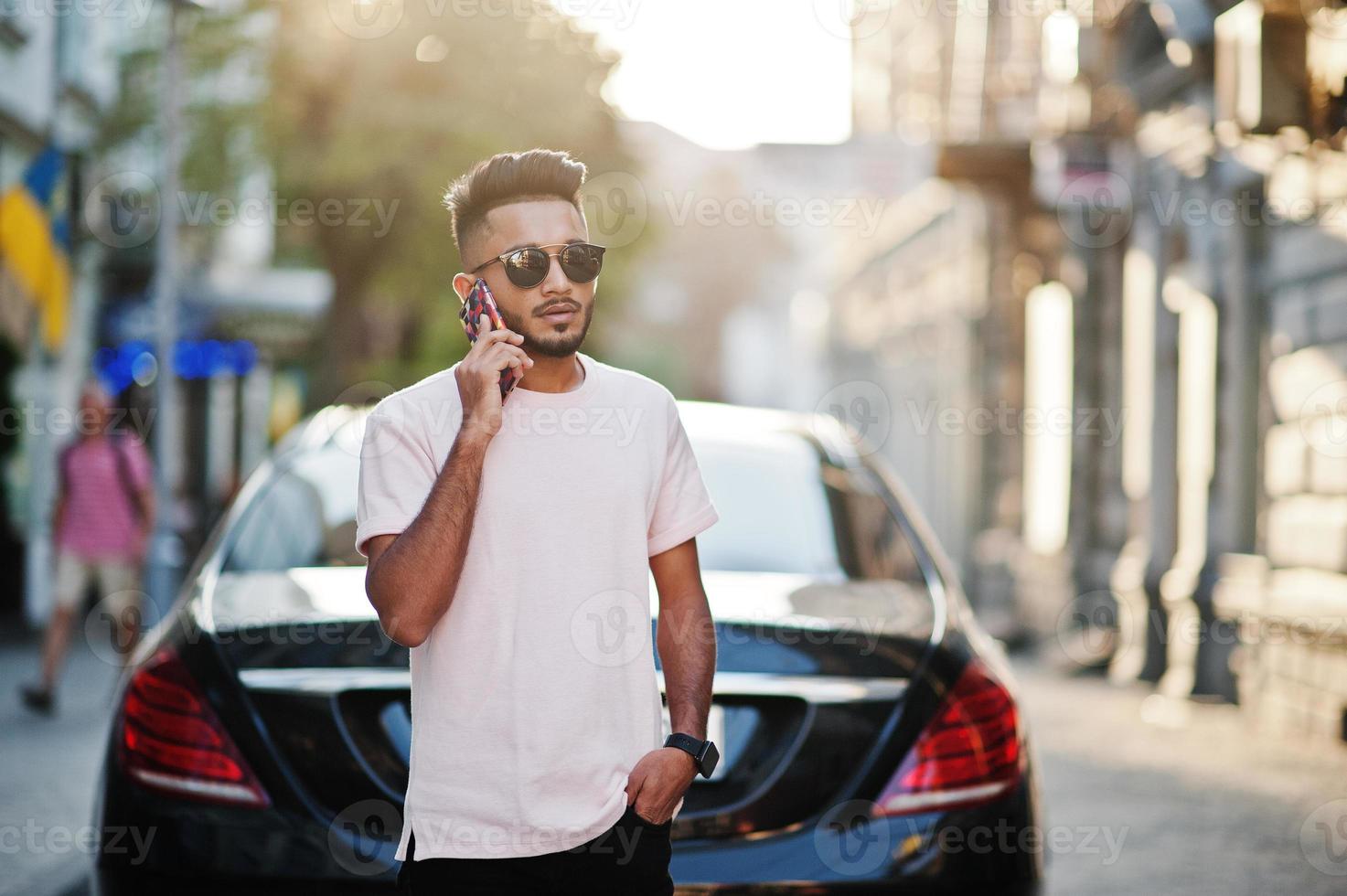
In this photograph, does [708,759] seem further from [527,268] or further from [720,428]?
[720,428]

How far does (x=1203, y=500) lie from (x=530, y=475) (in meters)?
10.7

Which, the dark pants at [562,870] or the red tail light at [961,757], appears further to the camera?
the red tail light at [961,757]

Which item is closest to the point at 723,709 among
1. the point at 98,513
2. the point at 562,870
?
the point at 562,870

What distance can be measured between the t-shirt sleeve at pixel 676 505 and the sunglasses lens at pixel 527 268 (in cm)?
30

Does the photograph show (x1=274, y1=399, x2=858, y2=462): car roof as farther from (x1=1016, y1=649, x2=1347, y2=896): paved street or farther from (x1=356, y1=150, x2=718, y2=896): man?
(x1=356, y1=150, x2=718, y2=896): man

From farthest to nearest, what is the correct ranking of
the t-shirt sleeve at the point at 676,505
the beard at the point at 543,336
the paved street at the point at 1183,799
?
the paved street at the point at 1183,799 < the t-shirt sleeve at the point at 676,505 < the beard at the point at 543,336

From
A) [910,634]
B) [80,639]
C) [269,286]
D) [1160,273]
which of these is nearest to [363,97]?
[269,286]

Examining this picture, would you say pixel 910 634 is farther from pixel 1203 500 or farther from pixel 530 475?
pixel 1203 500

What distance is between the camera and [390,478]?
2580 mm

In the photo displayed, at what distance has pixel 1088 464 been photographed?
16.6m

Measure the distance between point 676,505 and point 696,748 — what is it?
1.27 ft

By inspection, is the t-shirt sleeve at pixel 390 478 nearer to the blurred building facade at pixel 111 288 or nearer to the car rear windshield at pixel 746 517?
the car rear windshield at pixel 746 517

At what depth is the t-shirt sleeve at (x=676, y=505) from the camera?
2801mm

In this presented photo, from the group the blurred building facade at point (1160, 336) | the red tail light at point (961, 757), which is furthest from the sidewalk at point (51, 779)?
the blurred building facade at point (1160, 336)
